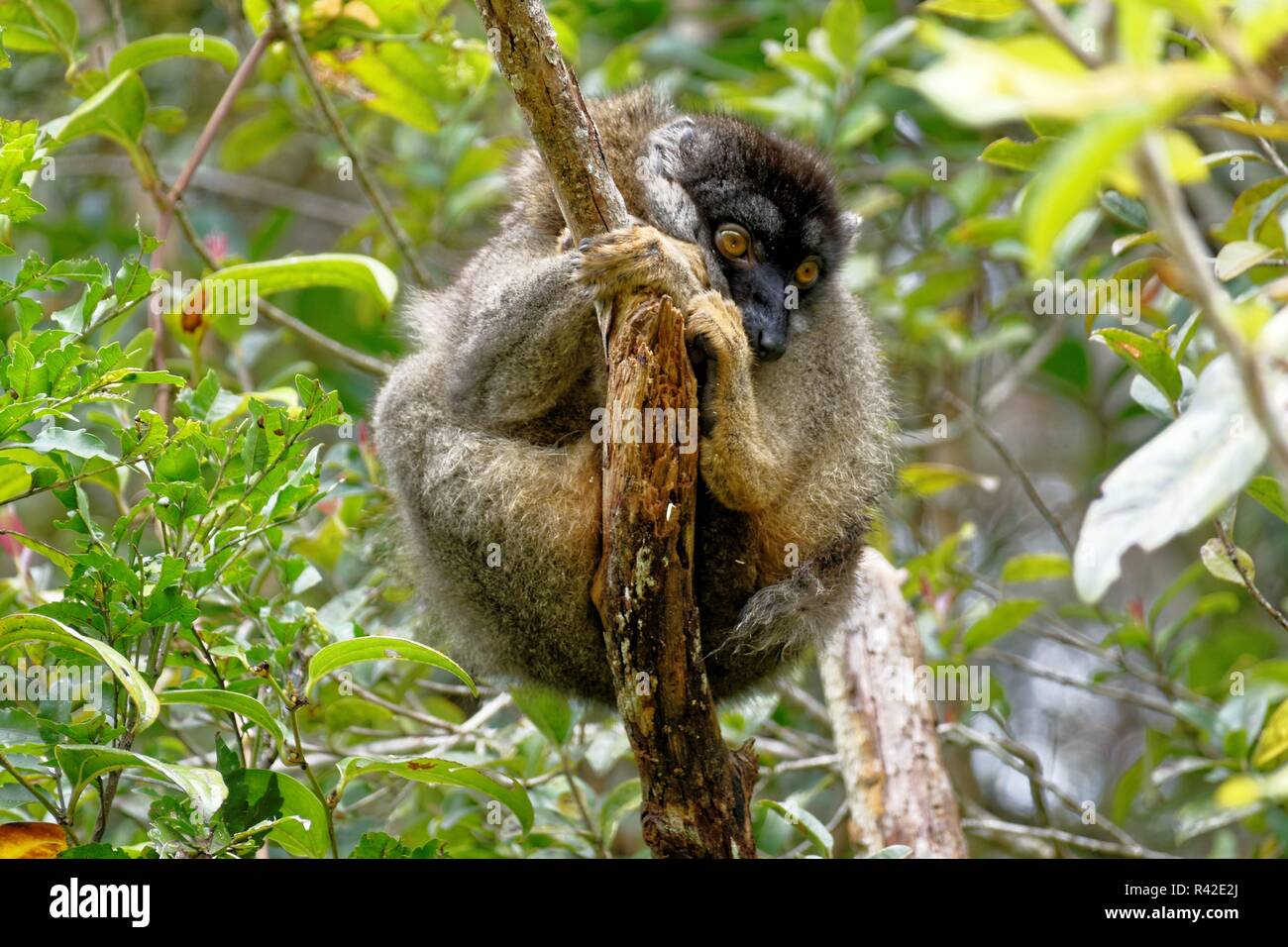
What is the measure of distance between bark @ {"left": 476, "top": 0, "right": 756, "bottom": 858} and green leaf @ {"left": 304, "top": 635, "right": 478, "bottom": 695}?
659mm

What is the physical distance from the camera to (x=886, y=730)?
5680 mm

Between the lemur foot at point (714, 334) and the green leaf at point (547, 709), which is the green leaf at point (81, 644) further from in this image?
the lemur foot at point (714, 334)

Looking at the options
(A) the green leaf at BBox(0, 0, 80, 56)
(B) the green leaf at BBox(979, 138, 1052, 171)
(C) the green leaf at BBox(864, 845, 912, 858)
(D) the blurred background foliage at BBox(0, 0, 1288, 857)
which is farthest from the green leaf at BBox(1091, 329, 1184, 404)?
(A) the green leaf at BBox(0, 0, 80, 56)

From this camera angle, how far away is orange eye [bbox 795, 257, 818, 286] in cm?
499

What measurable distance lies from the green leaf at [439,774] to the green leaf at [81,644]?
0.64 metres

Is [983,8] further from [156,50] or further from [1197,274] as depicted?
[156,50]

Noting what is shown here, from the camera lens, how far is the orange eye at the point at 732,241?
15.8ft

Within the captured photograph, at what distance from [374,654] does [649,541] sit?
0.94 metres

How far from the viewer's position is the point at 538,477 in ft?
14.6

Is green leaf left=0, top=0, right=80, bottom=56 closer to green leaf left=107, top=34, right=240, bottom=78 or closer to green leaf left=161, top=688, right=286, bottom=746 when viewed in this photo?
green leaf left=107, top=34, right=240, bottom=78
